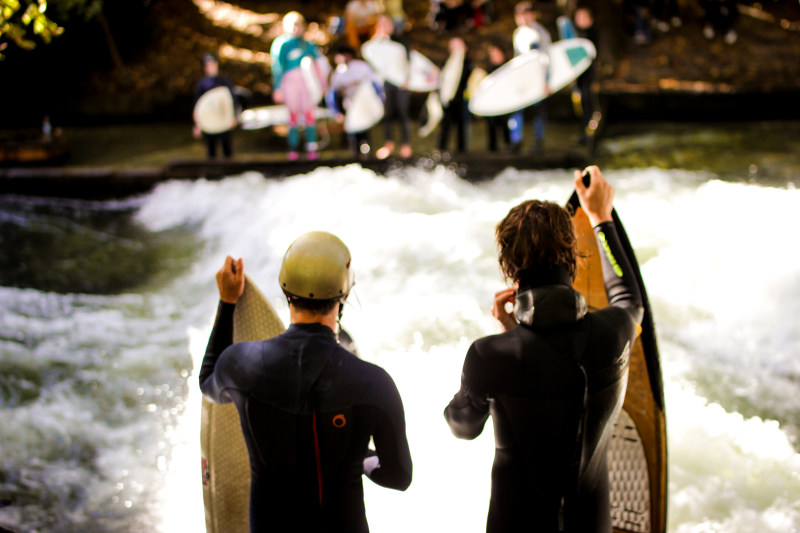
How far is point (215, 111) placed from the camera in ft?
26.5

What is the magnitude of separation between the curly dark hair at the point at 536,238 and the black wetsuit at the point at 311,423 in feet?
1.41

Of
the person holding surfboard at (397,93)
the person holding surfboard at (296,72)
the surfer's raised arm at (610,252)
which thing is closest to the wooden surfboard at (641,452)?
the surfer's raised arm at (610,252)

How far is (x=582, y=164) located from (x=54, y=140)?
277 inches

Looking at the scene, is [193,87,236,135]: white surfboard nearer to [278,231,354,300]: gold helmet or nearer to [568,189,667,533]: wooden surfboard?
[568,189,667,533]: wooden surfboard

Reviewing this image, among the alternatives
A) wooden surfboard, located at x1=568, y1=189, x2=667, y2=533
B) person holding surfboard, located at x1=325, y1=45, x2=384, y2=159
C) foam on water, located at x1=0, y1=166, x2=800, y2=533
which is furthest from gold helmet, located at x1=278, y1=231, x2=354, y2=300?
person holding surfboard, located at x1=325, y1=45, x2=384, y2=159

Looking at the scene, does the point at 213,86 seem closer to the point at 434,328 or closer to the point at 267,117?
the point at 267,117

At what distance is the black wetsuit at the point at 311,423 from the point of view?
5.48 ft

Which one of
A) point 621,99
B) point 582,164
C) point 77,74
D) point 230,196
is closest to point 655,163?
point 582,164

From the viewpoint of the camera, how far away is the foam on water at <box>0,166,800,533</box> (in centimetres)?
364

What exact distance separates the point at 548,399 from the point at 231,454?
130 cm

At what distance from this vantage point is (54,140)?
967 centimetres

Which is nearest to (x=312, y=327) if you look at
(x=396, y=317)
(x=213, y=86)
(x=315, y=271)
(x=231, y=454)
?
(x=315, y=271)

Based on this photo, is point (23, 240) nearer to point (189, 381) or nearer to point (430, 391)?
point (189, 381)

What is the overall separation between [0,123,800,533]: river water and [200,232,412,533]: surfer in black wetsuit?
0.17 metres
